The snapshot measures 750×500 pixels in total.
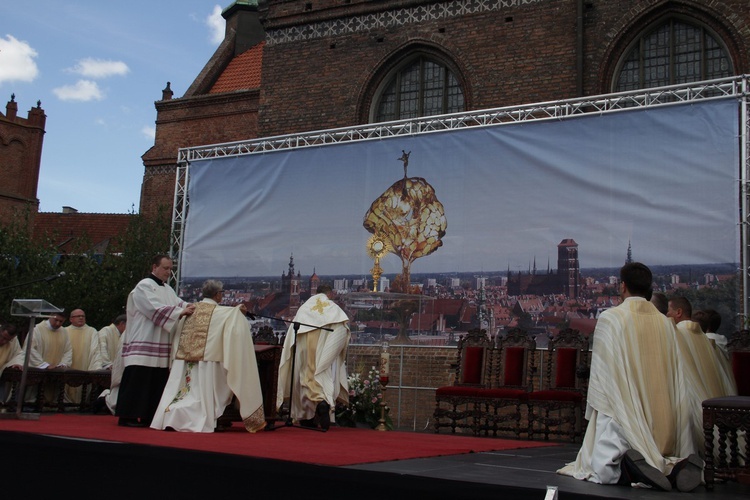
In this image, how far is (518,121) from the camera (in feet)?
44.9

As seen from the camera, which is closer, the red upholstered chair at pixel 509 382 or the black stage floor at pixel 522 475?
the black stage floor at pixel 522 475

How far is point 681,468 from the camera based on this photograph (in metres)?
6.29

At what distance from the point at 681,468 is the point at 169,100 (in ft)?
67.6

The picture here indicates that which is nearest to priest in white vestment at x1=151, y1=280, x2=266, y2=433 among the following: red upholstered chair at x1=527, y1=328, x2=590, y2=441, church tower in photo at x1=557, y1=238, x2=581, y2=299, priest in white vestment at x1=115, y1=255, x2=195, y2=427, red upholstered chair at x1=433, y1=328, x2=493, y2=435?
priest in white vestment at x1=115, y1=255, x2=195, y2=427

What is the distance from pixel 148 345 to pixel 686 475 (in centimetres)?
637

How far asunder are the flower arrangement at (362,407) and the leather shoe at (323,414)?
3.80 feet

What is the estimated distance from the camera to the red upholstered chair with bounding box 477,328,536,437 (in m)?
12.1

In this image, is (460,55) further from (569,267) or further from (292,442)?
(292,442)

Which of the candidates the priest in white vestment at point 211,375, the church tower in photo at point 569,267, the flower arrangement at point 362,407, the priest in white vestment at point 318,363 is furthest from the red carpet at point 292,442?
the church tower in photo at point 569,267

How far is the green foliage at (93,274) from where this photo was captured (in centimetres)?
1972

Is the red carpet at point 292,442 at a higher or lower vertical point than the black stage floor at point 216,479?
lower

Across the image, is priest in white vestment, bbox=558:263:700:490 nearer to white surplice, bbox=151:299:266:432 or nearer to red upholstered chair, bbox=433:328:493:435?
white surplice, bbox=151:299:266:432

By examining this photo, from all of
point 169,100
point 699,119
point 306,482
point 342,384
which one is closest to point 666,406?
point 306,482

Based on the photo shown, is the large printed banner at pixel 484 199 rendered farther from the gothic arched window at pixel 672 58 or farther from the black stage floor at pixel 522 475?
the black stage floor at pixel 522 475
